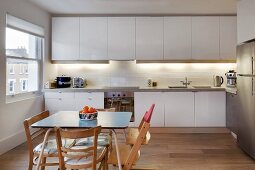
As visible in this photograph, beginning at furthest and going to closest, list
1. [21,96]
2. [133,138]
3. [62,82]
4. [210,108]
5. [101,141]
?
[62,82], [210,108], [21,96], [133,138], [101,141]

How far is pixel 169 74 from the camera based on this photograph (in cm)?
546

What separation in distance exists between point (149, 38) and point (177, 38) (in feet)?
1.95

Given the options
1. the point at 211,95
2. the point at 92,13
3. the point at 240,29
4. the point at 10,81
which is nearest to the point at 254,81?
the point at 240,29

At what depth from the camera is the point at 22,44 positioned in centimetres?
435

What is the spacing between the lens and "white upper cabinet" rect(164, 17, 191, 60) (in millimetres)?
5117

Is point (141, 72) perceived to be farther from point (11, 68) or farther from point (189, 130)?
point (11, 68)

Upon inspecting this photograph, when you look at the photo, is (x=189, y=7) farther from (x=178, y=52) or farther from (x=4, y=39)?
(x=4, y=39)

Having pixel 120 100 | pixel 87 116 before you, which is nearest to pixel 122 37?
pixel 120 100

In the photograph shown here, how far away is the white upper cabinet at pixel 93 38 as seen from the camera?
516 cm

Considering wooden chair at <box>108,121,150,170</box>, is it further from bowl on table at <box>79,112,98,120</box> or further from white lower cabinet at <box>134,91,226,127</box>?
white lower cabinet at <box>134,91,226,127</box>

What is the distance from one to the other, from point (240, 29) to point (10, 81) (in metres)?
3.87

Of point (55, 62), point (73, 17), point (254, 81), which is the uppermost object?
point (73, 17)

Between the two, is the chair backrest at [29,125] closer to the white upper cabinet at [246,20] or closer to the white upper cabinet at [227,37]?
the white upper cabinet at [246,20]

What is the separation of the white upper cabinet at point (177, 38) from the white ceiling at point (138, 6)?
192 mm
